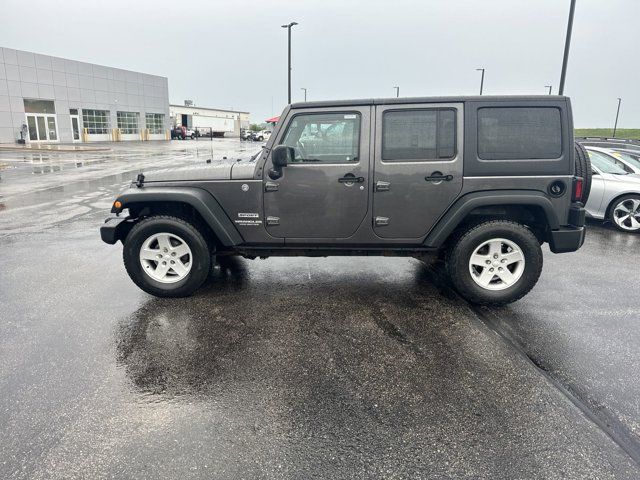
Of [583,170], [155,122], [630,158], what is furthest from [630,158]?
[155,122]

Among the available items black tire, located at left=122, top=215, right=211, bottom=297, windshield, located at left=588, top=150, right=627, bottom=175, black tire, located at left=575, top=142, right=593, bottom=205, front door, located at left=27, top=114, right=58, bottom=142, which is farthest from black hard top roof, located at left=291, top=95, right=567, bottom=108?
front door, located at left=27, top=114, right=58, bottom=142

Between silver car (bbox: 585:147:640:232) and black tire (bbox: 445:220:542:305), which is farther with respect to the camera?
silver car (bbox: 585:147:640:232)

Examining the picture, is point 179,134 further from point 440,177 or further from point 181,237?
point 440,177

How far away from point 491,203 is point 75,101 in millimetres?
48343

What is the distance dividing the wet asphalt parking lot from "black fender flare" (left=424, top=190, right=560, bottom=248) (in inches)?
34.9

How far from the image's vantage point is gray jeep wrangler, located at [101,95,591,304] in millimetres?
4273

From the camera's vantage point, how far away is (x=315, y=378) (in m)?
3.18

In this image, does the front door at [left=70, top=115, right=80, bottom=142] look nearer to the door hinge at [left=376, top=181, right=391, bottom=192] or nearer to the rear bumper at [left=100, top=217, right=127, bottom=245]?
the rear bumper at [left=100, top=217, right=127, bottom=245]

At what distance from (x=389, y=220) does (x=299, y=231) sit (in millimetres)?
940

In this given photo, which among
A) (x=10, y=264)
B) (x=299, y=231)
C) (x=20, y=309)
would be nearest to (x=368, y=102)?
(x=299, y=231)

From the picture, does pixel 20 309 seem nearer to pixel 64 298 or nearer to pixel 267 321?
pixel 64 298

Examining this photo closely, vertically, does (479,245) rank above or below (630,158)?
below

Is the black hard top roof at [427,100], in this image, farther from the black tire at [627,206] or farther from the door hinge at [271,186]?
Answer: the black tire at [627,206]

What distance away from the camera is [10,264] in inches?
228
